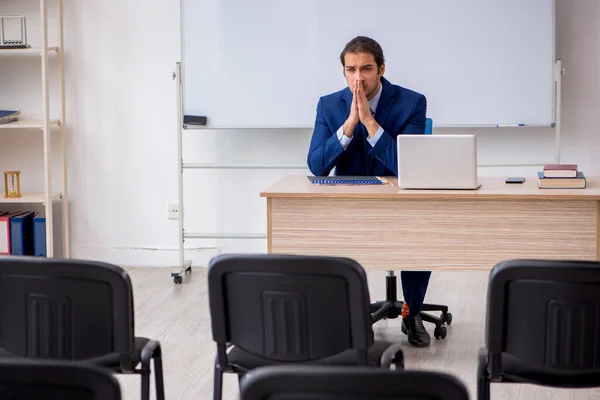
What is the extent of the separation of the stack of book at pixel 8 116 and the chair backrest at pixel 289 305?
350cm

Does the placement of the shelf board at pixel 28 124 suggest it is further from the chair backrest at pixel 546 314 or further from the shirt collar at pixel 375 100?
the chair backrest at pixel 546 314

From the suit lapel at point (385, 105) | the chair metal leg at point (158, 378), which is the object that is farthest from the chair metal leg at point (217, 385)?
the suit lapel at point (385, 105)

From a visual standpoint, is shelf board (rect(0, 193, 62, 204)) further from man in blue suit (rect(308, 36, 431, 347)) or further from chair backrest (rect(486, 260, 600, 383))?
chair backrest (rect(486, 260, 600, 383))

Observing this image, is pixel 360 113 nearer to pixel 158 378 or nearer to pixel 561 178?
pixel 561 178

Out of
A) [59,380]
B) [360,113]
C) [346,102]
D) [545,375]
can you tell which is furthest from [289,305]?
[346,102]

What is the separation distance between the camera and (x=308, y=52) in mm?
5152

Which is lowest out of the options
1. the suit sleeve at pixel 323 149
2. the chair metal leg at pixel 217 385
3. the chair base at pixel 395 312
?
the chair base at pixel 395 312

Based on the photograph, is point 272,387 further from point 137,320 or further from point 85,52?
point 85,52

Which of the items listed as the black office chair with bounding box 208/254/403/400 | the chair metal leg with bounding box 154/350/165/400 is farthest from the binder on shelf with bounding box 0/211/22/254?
the black office chair with bounding box 208/254/403/400

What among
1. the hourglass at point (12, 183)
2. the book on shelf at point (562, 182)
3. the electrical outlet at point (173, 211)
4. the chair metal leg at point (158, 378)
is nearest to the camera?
the chair metal leg at point (158, 378)

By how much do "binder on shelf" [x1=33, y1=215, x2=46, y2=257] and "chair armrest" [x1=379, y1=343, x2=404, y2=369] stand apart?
11.6 ft

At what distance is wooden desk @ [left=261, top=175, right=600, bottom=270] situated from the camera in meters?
3.21

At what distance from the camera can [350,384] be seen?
1.27 metres

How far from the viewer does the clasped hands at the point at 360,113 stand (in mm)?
3707
